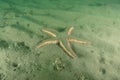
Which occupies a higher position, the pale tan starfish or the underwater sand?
the pale tan starfish

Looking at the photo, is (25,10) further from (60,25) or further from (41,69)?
(41,69)

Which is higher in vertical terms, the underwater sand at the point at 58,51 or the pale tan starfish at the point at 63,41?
the pale tan starfish at the point at 63,41

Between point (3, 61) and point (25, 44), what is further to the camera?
point (25, 44)

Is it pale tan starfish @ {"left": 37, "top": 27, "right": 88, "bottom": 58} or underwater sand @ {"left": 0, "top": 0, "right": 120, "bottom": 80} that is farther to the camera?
pale tan starfish @ {"left": 37, "top": 27, "right": 88, "bottom": 58}

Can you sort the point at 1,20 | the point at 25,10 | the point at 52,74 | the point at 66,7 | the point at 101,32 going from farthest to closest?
1. the point at 66,7
2. the point at 25,10
3. the point at 1,20
4. the point at 101,32
5. the point at 52,74

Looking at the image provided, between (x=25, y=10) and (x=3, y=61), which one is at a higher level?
(x=3, y=61)

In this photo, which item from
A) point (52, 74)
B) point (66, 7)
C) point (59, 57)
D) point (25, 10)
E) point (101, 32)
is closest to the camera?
point (52, 74)

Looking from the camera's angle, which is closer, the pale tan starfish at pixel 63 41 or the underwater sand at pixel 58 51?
the underwater sand at pixel 58 51

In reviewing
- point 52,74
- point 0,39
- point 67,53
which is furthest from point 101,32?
point 0,39
